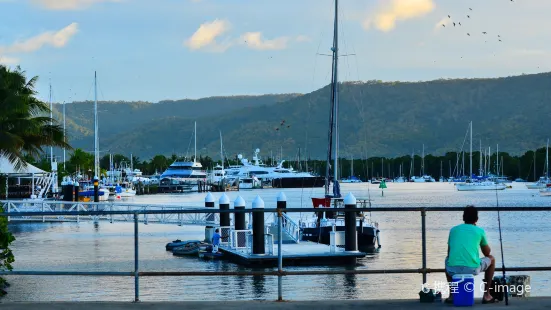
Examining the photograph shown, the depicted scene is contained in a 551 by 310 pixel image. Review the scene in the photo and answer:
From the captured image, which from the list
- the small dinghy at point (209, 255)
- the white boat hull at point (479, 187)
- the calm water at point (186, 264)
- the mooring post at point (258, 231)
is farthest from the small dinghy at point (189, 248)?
the white boat hull at point (479, 187)

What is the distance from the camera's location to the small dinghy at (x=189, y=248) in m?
45.1

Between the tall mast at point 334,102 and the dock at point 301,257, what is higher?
the tall mast at point 334,102

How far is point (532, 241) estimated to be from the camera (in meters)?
57.0

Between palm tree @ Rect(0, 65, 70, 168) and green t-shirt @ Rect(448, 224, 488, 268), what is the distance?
139ft

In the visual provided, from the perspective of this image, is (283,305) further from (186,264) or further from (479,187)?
(479,187)

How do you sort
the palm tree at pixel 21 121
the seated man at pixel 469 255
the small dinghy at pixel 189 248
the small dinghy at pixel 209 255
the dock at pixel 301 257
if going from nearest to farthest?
the seated man at pixel 469 255 → the dock at pixel 301 257 → the small dinghy at pixel 209 255 → the small dinghy at pixel 189 248 → the palm tree at pixel 21 121

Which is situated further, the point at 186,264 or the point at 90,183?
the point at 90,183

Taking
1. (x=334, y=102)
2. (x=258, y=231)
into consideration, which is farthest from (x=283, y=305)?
(x=334, y=102)

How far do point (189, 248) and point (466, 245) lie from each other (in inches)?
1320

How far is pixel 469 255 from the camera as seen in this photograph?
1295cm

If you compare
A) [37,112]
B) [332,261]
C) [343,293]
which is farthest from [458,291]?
[37,112]

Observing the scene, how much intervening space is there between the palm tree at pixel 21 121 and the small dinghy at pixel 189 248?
494 inches

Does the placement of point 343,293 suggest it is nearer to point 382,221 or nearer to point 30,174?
point 382,221

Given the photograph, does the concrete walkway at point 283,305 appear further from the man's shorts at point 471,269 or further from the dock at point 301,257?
the dock at point 301,257
